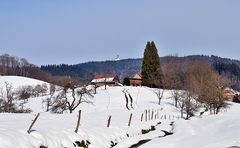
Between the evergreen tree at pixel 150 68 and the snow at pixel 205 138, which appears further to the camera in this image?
the evergreen tree at pixel 150 68

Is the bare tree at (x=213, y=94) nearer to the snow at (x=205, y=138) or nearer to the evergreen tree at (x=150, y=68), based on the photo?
the evergreen tree at (x=150, y=68)

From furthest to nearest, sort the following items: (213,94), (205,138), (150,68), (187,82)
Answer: (187,82) < (150,68) < (213,94) < (205,138)

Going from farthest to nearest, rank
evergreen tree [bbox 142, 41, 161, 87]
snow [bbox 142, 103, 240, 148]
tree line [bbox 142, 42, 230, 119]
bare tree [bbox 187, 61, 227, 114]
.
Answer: evergreen tree [bbox 142, 41, 161, 87], tree line [bbox 142, 42, 230, 119], bare tree [bbox 187, 61, 227, 114], snow [bbox 142, 103, 240, 148]

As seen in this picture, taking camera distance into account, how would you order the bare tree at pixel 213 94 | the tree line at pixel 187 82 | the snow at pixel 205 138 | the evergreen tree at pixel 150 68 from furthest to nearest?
the evergreen tree at pixel 150 68 → the tree line at pixel 187 82 → the bare tree at pixel 213 94 → the snow at pixel 205 138

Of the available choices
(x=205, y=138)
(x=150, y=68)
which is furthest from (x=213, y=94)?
(x=205, y=138)

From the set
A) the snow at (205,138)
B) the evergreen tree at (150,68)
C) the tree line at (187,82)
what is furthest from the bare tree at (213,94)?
the snow at (205,138)

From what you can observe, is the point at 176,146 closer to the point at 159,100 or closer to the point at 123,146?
the point at 123,146

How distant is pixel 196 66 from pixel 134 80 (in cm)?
2544

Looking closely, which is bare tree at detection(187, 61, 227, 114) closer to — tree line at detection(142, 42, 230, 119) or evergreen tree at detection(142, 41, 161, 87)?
tree line at detection(142, 42, 230, 119)

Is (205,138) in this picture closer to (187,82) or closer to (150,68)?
(150,68)

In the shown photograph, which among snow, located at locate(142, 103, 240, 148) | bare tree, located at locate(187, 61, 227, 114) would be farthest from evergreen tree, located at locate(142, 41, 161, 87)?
snow, located at locate(142, 103, 240, 148)

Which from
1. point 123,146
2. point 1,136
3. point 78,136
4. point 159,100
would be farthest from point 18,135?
point 159,100

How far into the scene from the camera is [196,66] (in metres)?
140

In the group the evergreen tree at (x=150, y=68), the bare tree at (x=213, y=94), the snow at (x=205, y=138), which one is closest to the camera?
the snow at (x=205, y=138)
